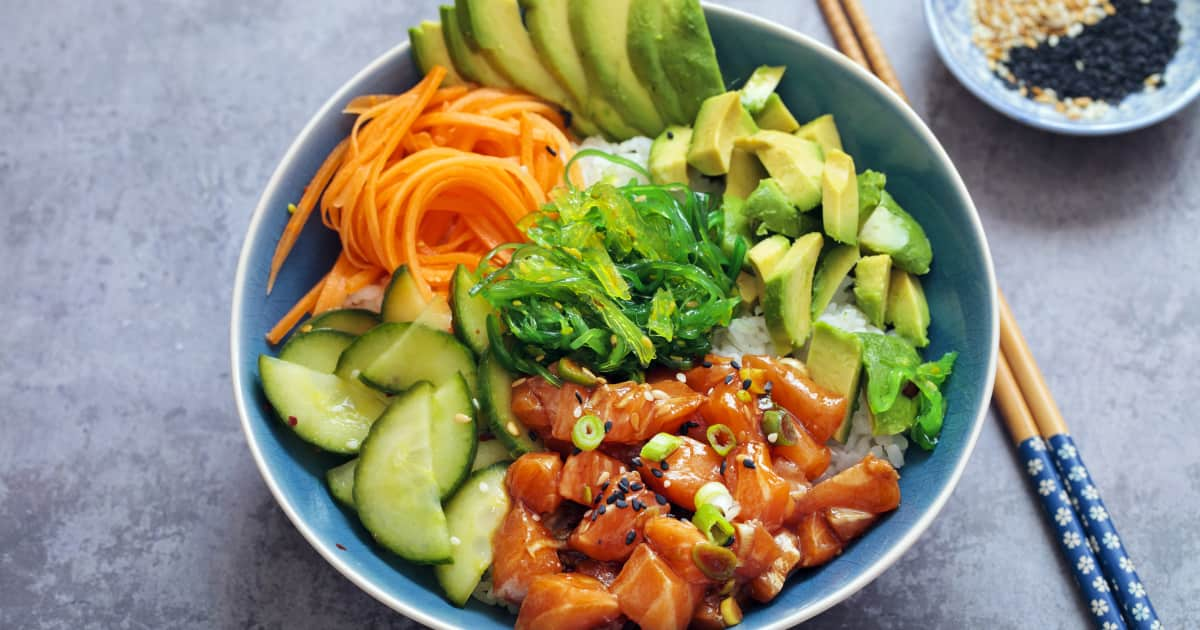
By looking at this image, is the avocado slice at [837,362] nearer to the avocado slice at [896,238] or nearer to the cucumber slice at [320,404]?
the avocado slice at [896,238]

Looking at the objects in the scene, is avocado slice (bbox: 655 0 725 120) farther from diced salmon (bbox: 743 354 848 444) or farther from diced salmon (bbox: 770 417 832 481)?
diced salmon (bbox: 770 417 832 481)

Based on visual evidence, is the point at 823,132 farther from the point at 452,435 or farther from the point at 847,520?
the point at 452,435

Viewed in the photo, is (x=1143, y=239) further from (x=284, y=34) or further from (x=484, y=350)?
(x=284, y=34)

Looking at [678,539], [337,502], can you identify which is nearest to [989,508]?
[678,539]

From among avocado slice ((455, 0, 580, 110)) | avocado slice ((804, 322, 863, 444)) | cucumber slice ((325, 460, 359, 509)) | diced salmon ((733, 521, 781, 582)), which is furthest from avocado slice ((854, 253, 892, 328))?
cucumber slice ((325, 460, 359, 509))

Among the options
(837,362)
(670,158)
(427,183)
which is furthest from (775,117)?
(427,183)

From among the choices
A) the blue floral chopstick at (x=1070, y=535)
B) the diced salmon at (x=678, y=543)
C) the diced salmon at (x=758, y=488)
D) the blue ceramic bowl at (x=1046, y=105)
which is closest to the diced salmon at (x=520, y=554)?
the diced salmon at (x=678, y=543)
